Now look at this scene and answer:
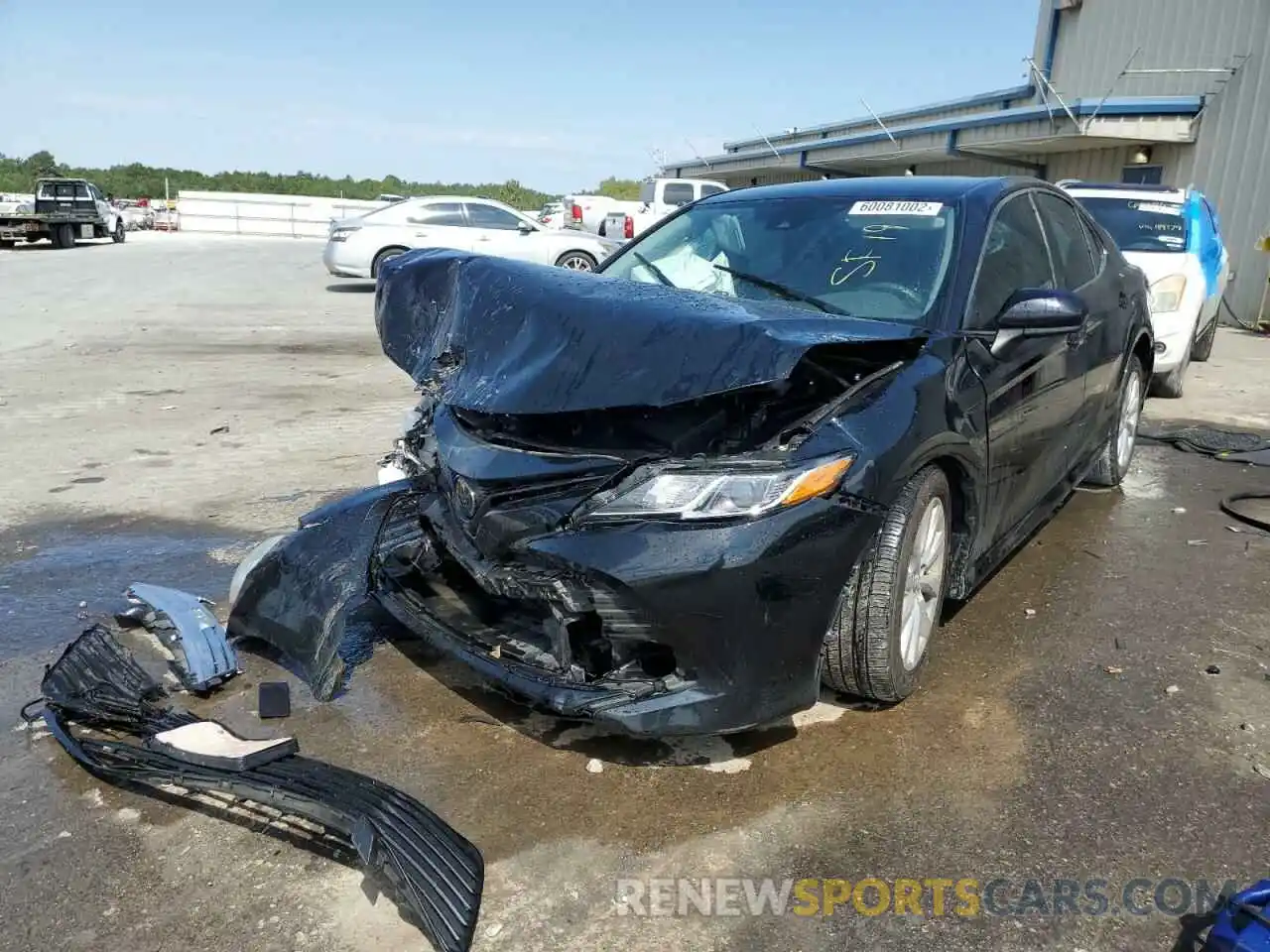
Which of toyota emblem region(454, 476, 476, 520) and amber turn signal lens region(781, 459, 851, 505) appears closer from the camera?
amber turn signal lens region(781, 459, 851, 505)

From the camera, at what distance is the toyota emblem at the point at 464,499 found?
2847 millimetres

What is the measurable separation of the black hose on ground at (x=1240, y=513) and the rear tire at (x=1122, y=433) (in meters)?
0.56

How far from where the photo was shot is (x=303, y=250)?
30125 mm

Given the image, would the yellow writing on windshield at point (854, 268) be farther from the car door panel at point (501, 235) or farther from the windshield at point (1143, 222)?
the car door panel at point (501, 235)

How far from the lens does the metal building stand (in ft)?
48.1

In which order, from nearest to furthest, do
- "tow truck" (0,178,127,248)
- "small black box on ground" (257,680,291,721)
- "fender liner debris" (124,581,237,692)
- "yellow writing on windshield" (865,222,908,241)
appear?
"small black box on ground" (257,680,291,721) < "fender liner debris" (124,581,237,692) < "yellow writing on windshield" (865,222,908,241) < "tow truck" (0,178,127,248)

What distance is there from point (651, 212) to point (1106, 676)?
69.5 ft

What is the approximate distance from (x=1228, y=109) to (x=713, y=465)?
16021mm

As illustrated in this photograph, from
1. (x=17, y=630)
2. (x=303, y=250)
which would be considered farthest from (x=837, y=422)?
(x=303, y=250)

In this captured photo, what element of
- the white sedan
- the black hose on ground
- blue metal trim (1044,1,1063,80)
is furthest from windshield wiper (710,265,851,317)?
blue metal trim (1044,1,1063,80)

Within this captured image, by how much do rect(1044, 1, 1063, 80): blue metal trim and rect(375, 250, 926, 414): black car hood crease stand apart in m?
21.2

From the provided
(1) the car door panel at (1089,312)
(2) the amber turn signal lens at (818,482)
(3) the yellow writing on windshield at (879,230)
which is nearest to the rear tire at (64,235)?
(1) the car door panel at (1089,312)

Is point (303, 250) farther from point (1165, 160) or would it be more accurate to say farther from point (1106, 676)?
point (1106, 676)

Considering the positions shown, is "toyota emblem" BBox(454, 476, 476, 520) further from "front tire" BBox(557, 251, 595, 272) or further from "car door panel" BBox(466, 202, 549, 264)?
"front tire" BBox(557, 251, 595, 272)
